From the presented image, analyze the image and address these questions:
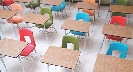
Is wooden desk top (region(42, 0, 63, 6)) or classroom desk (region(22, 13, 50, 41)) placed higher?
wooden desk top (region(42, 0, 63, 6))

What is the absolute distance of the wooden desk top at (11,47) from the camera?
11.3ft

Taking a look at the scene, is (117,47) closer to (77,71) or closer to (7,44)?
(77,71)

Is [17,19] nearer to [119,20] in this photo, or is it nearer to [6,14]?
[6,14]

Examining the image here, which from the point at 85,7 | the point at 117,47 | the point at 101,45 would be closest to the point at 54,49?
the point at 117,47

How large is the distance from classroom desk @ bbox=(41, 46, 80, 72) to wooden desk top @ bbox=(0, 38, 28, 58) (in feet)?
2.01

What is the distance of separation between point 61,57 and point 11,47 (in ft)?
3.80

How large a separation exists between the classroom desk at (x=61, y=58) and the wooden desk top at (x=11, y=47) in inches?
24.2

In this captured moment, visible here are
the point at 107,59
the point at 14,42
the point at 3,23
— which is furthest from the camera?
the point at 3,23

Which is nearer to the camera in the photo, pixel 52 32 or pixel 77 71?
pixel 77 71

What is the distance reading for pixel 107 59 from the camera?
3.24 m

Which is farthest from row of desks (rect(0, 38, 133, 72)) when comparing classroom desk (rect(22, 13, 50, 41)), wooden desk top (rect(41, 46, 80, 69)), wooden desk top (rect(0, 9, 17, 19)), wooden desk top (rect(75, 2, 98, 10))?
wooden desk top (rect(75, 2, 98, 10))

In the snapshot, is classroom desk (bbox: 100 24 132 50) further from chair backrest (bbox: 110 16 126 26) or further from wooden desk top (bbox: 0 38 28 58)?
wooden desk top (bbox: 0 38 28 58)

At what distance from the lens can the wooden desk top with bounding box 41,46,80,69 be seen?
124 inches

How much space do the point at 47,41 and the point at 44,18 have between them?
805mm
